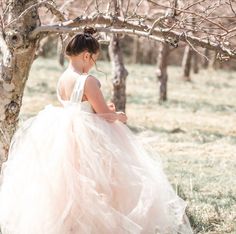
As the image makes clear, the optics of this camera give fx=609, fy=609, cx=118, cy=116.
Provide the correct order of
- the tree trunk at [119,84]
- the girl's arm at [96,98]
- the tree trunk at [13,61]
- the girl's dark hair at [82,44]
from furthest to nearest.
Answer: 1. the tree trunk at [119,84]
2. the tree trunk at [13,61]
3. the girl's dark hair at [82,44]
4. the girl's arm at [96,98]

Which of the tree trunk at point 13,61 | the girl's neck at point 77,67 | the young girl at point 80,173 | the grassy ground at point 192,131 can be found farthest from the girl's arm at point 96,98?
the grassy ground at point 192,131

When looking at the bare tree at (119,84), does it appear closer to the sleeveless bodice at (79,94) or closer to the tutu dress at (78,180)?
the tutu dress at (78,180)

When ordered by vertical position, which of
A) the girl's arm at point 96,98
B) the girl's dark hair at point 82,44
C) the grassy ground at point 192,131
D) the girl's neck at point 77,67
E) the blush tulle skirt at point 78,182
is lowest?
the grassy ground at point 192,131

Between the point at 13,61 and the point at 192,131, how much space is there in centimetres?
736

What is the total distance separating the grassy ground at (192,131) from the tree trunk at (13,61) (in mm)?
827

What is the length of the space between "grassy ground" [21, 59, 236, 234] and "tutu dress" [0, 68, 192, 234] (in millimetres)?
1170

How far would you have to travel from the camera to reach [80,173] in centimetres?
470

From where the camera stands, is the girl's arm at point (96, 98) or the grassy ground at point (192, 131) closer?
the girl's arm at point (96, 98)

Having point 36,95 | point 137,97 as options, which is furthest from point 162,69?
point 36,95

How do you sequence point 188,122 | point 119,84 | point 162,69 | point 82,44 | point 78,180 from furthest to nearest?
1. point 162,69
2. point 188,122
3. point 119,84
4. point 82,44
5. point 78,180

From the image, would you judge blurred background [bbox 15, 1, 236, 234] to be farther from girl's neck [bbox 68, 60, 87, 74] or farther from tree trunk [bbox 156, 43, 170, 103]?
girl's neck [bbox 68, 60, 87, 74]

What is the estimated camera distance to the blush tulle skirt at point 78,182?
4684 millimetres

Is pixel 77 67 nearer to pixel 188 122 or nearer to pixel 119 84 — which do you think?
pixel 119 84

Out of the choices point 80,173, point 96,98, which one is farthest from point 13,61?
point 80,173
